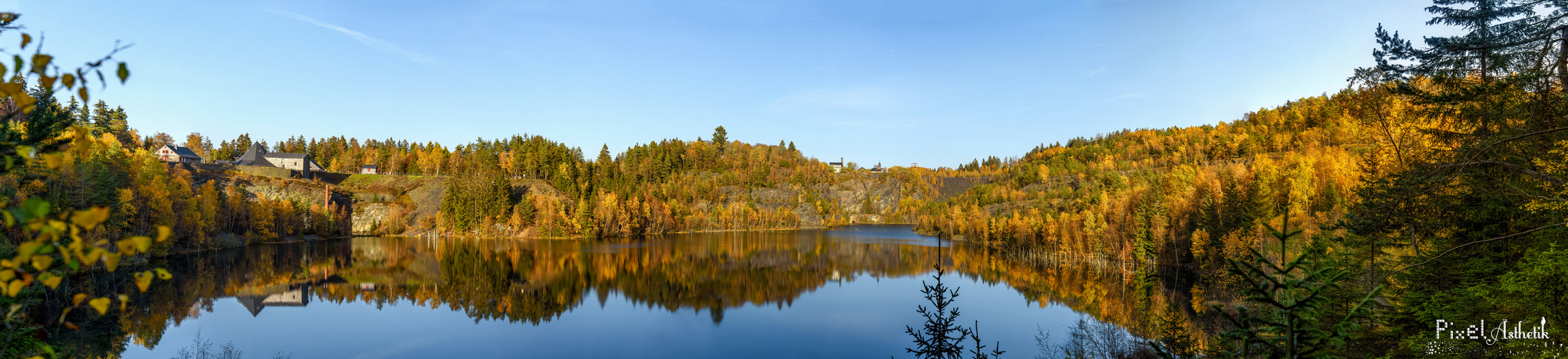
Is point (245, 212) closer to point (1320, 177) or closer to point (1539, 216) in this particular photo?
point (1539, 216)

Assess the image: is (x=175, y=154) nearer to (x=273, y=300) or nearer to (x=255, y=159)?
(x=255, y=159)

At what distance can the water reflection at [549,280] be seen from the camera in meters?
35.4

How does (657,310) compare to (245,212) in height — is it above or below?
below

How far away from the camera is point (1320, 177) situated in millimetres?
62375

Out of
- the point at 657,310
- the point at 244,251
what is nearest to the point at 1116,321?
the point at 657,310

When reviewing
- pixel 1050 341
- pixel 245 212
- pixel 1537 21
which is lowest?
pixel 1050 341

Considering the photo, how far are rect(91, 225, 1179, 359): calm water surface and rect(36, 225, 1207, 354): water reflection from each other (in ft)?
0.78

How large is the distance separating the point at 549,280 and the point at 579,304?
418 inches

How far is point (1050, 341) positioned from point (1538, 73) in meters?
22.4

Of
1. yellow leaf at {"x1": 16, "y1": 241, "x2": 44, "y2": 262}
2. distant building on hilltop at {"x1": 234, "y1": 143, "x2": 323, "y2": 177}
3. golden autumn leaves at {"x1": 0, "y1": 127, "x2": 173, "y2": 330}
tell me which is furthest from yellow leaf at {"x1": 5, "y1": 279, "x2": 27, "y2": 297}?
distant building on hilltop at {"x1": 234, "y1": 143, "x2": 323, "y2": 177}

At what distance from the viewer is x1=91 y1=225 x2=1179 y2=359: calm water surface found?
29.0m

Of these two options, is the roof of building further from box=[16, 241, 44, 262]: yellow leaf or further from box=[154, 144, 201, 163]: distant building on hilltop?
box=[16, 241, 44, 262]: yellow leaf

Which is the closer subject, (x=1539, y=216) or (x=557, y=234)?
(x=1539, y=216)

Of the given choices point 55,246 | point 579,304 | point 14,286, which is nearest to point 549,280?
point 579,304
